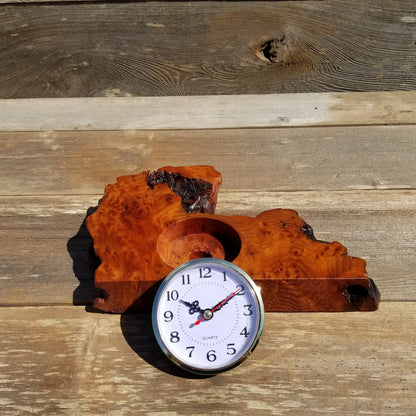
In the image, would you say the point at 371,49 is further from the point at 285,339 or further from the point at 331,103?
the point at 285,339

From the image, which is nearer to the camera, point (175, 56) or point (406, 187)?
point (406, 187)

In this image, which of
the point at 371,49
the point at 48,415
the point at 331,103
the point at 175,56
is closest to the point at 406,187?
the point at 331,103

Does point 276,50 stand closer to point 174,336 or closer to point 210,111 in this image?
point 210,111

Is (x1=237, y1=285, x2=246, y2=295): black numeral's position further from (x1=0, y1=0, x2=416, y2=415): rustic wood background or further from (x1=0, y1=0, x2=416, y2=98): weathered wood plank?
(x1=0, y1=0, x2=416, y2=98): weathered wood plank

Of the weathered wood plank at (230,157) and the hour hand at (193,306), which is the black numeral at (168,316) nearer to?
the hour hand at (193,306)

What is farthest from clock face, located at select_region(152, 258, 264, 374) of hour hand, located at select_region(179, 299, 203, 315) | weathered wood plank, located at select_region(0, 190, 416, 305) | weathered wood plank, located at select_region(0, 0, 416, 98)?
weathered wood plank, located at select_region(0, 0, 416, 98)

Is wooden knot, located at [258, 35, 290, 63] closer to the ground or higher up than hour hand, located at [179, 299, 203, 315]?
higher up
